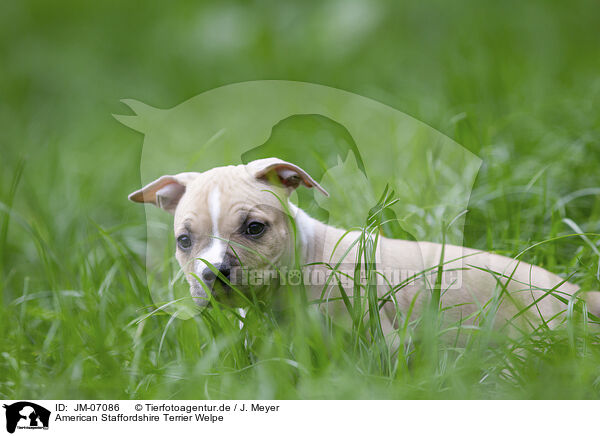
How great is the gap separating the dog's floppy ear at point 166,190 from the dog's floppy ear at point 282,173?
0.21 m

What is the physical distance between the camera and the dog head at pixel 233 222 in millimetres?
1765

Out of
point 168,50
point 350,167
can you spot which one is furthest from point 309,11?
point 350,167

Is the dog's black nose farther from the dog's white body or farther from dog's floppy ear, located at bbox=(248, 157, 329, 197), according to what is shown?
dog's floppy ear, located at bbox=(248, 157, 329, 197)

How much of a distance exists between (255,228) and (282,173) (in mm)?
172

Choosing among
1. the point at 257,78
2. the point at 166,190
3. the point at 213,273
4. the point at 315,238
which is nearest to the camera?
the point at 213,273

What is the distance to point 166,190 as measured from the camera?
1910mm

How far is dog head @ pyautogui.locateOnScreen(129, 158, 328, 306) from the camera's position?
1.76 m

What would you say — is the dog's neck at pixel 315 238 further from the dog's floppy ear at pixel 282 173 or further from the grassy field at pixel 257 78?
the grassy field at pixel 257 78

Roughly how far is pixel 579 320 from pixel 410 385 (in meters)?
0.60

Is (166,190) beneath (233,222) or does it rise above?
above

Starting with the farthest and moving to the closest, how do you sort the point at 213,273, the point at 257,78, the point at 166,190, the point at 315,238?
the point at 257,78 → the point at 315,238 → the point at 166,190 → the point at 213,273
